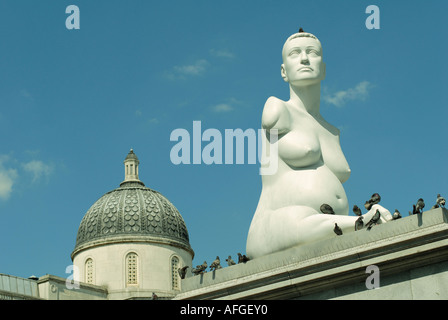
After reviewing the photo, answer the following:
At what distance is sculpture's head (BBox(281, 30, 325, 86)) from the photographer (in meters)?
16.9

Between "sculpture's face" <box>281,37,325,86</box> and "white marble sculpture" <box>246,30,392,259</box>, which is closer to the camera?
"white marble sculpture" <box>246,30,392,259</box>

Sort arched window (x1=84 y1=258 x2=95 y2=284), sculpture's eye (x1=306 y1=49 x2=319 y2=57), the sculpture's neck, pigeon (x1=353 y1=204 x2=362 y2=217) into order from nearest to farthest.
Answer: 1. pigeon (x1=353 y1=204 x2=362 y2=217)
2. sculpture's eye (x1=306 y1=49 x2=319 y2=57)
3. the sculpture's neck
4. arched window (x1=84 y1=258 x2=95 y2=284)

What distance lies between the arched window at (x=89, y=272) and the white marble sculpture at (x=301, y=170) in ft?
139

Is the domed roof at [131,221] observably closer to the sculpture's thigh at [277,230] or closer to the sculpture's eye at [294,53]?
the sculpture's eye at [294,53]

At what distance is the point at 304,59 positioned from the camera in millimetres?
16891

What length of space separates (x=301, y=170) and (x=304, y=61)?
238cm

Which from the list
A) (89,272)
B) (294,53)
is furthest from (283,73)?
(89,272)

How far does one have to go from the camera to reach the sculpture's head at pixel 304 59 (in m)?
16.9

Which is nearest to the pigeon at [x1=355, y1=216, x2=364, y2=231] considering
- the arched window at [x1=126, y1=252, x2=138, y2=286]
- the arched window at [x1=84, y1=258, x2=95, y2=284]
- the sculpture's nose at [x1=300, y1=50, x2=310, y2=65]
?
the sculpture's nose at [x1=300, y1=50, x2=310, y2=65]

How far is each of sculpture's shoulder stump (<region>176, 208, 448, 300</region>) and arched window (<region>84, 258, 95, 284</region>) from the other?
145ft

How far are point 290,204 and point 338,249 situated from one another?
7.06ft

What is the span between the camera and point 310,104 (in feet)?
56.5

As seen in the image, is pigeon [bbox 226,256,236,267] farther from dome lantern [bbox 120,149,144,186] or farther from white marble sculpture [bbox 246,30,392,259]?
dome lantern [bbox 120,149,144,186]
